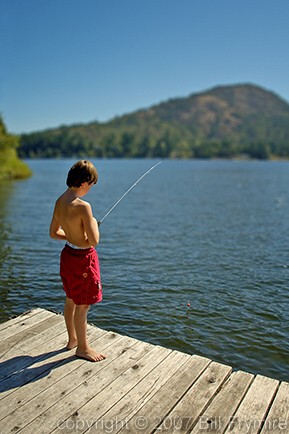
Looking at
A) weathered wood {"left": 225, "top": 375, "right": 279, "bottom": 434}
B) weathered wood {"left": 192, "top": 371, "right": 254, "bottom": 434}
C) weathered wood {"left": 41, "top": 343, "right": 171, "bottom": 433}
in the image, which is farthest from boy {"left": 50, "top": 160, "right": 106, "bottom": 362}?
weathered wood {"left": 225, "top": 375, "right": 279, "bottom": 434}

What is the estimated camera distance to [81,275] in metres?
5.02

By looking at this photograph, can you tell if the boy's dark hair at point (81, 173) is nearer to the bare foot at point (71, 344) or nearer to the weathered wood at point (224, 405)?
the bare foot at point (71, 344)

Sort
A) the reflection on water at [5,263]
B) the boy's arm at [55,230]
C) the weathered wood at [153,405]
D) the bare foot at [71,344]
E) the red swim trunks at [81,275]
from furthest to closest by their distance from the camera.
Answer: the reflection on water at [5,263], the bare foot at [71,344], the boy's arm at [55,230], the red swim trunks at [81,275], the weathered wood at [153,405]

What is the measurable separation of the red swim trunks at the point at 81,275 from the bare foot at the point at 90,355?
2.42 feet

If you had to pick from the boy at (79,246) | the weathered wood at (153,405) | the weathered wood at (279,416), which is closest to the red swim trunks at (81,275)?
the boy at (79,246)

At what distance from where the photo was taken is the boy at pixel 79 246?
15.7 ft

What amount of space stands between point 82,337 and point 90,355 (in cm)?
26

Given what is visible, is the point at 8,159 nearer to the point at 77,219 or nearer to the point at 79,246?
the point at 79,246

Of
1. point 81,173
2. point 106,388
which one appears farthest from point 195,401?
point 81,173

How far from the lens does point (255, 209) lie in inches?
1065

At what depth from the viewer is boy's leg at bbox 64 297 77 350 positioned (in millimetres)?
5367

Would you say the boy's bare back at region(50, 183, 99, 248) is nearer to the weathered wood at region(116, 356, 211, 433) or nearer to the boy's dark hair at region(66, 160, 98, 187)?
the boy's dark hair at region(66, 160, 98, 187)

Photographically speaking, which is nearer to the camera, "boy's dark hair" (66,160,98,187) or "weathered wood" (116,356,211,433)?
"weathered wood" (116,356,211,433)

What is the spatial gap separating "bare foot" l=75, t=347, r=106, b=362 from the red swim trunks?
2.42 ft
